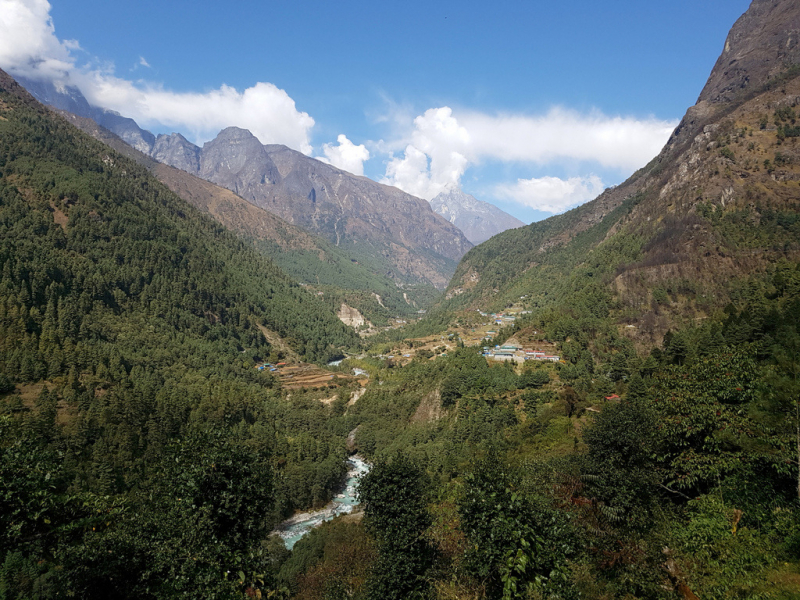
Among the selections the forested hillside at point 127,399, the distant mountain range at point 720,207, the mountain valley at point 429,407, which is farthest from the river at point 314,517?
the distant mountain range at point 720,207

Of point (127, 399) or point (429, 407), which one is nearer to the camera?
point (127, 399)

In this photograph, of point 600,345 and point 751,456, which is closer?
point 751,456

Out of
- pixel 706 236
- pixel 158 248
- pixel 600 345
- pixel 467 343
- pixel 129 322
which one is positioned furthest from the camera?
pixel 158 248

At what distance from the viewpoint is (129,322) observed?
12094cm

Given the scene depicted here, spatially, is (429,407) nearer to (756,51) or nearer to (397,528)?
(397,528)

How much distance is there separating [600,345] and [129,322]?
418 ft

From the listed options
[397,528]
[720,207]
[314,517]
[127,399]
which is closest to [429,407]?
[314,517]

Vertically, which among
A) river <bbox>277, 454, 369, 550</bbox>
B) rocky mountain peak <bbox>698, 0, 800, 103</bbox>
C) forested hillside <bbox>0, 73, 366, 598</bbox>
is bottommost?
river <bbox>277, 454, 369, 550</bbox>

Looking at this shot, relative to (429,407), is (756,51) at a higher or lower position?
higher

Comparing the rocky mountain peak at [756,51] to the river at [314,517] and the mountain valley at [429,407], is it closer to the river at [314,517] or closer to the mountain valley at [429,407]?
the mountain valley at [429,407]

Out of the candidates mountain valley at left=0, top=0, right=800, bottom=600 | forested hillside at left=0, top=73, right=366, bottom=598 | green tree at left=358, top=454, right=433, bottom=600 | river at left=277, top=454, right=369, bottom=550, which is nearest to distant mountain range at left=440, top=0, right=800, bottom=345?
mountain valley at left=0, top=0, right=800, bottom=600

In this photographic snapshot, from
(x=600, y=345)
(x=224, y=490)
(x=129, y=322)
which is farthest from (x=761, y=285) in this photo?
(x=129, y=322)

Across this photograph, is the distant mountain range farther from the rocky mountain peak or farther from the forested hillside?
the forested hillside

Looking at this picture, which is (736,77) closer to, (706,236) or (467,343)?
(706,236)
